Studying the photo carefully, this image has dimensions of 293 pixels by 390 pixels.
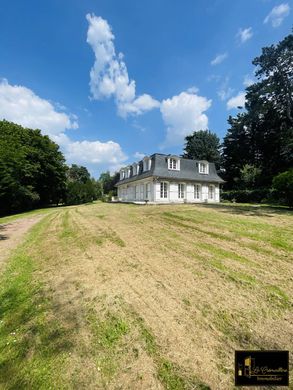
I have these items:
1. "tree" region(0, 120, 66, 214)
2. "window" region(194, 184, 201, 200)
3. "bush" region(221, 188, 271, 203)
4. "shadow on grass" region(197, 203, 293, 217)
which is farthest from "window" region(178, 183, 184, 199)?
"tree" region(0, 120, 66, 214)

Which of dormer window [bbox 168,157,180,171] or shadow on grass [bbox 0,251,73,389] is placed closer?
shadow on grass [bbox 0,251,73,389]

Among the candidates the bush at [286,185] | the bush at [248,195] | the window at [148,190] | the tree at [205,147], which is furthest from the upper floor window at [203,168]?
the tree at [205,147]

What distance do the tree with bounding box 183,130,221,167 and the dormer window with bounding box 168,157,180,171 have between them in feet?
66.5

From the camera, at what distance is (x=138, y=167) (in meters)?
29.2

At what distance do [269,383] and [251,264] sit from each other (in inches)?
116

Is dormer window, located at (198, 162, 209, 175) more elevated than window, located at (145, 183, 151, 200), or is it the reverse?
dormer window, located at (198, 162, 209, 175)

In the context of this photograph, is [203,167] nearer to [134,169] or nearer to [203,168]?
[203,168]

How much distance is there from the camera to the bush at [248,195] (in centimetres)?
2594

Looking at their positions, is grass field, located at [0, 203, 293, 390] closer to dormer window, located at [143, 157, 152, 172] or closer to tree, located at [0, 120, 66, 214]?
dormer window, located at [143, 157, 152, 172]

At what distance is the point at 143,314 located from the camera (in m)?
3.36

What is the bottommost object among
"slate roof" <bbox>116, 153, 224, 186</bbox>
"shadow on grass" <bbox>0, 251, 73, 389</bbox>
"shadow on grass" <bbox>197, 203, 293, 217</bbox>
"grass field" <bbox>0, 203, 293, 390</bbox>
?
"shadow on grass" <bbox>0, 251, 73, 389</bbox>

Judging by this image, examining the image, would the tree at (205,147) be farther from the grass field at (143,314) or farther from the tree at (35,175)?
the grass field at (143,314)

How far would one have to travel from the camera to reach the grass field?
2416mm

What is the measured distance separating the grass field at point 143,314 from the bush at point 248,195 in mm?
21680
